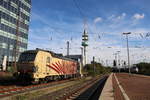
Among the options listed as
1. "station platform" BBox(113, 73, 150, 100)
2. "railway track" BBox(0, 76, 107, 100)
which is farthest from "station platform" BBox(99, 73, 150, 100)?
"railway track" BBox(0, 76, 107, 100)

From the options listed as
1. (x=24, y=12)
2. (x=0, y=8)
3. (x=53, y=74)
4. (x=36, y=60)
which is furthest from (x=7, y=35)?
(x=36, y=60)

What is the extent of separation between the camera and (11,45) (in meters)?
53.2

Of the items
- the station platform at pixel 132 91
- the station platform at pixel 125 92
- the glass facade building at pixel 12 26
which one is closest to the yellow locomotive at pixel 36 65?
the station platform at pixel 125 92

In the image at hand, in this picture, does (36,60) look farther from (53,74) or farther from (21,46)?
(21,46)

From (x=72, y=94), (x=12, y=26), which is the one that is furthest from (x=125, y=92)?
(x=12, y=26)

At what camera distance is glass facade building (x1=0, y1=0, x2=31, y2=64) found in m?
48.9

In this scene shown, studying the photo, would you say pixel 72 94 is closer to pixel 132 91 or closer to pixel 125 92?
pixel 125 92

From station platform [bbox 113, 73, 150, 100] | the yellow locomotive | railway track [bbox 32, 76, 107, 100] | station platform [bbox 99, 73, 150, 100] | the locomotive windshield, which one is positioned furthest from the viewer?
the locomotive windshield

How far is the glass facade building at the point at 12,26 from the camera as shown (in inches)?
1924

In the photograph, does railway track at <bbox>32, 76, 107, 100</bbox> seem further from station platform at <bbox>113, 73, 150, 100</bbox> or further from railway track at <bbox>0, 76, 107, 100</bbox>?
station platform at <bbox>113, 73, 150, 100</bbox>

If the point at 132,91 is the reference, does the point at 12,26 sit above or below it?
above

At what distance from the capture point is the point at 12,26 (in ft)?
179

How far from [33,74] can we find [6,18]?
38.2 m

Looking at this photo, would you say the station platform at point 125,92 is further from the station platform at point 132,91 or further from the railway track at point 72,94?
the railway track at point 72,94
